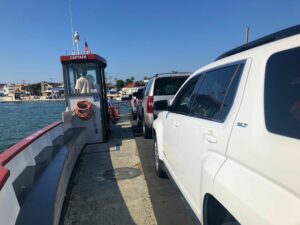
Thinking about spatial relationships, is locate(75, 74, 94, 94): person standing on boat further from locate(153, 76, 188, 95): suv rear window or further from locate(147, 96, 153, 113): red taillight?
locate(153, 76, 188, 95): suv rear window

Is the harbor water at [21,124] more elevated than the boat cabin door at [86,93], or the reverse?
the boat cabin door at [86,93]

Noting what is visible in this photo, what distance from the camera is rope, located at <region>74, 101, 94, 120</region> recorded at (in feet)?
28.5

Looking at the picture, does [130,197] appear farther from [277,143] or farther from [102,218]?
[277,143]

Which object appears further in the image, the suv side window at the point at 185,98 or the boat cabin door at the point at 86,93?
the boat cabin door at the point at 86,93

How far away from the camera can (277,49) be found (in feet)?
5.71

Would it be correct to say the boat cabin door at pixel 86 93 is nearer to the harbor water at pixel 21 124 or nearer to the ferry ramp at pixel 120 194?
the ferry ramp at pixel 120 194

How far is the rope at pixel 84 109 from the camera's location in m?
8.68

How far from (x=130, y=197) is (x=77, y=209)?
0.85 metres

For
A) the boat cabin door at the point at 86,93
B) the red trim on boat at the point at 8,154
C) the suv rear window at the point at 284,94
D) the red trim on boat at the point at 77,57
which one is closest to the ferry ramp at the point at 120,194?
the red trim on boat at the point at 8,154

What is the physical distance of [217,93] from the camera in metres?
2.63

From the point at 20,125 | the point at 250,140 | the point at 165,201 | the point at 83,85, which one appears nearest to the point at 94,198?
the point at 165,201

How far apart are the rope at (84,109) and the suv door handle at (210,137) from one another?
664 cm

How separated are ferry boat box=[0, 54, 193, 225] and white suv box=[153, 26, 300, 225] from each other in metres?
1.43

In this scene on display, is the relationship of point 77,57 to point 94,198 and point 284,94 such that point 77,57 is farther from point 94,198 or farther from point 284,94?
point 284,94
